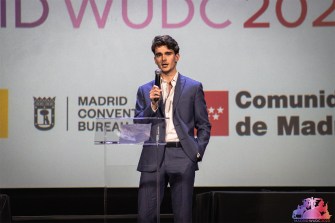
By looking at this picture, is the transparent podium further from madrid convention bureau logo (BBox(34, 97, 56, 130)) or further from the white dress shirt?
madrid convention bureau logo (BBox(34, 97, 56, 130))

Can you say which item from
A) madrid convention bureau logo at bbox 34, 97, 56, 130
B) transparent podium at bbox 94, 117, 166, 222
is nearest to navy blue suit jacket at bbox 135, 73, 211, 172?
transparent podium at bbox 94, 117, 166, 222

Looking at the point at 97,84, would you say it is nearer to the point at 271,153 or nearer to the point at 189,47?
the point at 189,47

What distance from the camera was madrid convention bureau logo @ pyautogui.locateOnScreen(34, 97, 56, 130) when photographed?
641 cm

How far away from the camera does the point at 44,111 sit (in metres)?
6.42

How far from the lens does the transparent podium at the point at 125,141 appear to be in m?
3.82

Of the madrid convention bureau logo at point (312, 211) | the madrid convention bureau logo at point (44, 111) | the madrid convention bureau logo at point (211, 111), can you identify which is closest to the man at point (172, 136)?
the madrid convention bureau logo at point (312, 211)

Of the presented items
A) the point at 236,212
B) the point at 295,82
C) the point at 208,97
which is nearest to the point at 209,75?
the point at 208,97

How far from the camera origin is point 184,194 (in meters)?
4.22

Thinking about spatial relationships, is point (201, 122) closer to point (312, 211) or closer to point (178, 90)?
point (178, 90)

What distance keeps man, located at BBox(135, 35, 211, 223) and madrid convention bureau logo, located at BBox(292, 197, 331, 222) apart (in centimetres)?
110

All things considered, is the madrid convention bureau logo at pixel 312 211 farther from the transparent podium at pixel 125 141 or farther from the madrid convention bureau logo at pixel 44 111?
the madrid convention bureau logo at pixel 44 111

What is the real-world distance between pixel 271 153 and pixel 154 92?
2729 millimetres

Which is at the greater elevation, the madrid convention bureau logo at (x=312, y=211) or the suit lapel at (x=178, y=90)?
the suit lapel at (x=178, y=90)

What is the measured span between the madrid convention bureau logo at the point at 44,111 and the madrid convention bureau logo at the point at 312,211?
2549 millimetres
